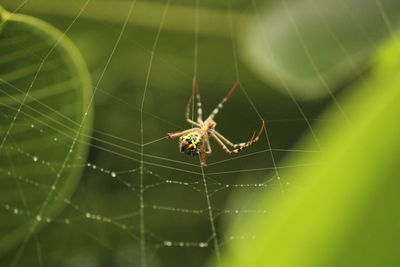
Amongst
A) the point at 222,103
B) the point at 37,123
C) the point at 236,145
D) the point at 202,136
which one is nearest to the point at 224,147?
the point at 236,145

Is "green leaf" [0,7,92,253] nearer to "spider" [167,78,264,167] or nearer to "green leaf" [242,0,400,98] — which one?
"spider" [167,78,264,167]

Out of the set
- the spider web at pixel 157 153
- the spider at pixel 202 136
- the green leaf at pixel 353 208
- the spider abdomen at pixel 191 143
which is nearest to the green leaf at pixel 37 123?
the spider web at pixel 157 153

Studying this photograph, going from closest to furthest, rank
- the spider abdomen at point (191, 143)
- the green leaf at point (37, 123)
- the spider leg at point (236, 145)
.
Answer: the green leaf at point (37, 123) → the spider leg at point (236, 145) → the spider abdomen at point (191, 143)

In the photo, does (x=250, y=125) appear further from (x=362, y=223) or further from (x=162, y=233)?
(x=362, y=223)

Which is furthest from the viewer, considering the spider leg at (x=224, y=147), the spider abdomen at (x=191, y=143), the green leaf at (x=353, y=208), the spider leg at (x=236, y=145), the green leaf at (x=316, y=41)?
the spider abdomen at (x=191, y=143)

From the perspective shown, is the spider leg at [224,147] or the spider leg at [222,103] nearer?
the spider leg at [222,103]

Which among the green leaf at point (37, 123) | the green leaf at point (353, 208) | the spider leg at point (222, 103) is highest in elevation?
the spider leg at point (222, 103)

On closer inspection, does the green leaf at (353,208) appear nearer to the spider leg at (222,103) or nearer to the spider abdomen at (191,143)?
the spider leg at (222,103)
